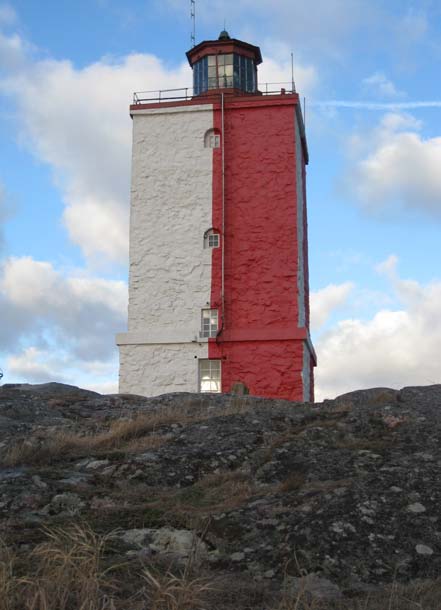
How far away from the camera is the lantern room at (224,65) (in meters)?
Answer: 27.0

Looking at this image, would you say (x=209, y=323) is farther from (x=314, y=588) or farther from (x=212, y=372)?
(x=314, y=588)

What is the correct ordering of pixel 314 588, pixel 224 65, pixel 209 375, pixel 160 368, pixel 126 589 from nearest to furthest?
pixel 126 589
pixel 314 588
pixel 209 375
pixel 160 368
pixel 224 65

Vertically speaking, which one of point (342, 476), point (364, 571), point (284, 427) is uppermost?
point (284, 427)

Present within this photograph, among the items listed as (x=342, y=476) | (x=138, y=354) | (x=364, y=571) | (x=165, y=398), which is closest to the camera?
(x=364, y=571)

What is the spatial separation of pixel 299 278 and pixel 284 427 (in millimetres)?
14102

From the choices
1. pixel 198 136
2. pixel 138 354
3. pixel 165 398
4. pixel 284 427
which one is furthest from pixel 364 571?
pixel 198 136

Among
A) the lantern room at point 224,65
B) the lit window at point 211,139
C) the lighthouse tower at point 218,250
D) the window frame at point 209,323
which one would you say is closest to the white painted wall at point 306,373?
the lighthouse tower at point 218,250

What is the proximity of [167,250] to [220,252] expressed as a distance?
1723mm

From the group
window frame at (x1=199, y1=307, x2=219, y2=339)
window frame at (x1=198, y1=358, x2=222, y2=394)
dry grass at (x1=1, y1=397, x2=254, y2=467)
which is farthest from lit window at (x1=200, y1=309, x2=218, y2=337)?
dry grass at (x1=1, y1=397, x2=254, y2=467)

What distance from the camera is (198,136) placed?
24.0 metres

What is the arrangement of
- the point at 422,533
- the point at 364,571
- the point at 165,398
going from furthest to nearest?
the point at 165,398 → the point at 422,533 → the point at 364,571

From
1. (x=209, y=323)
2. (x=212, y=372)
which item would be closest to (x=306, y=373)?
(x=212, y=372)

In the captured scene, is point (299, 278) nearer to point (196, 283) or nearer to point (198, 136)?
point (196, 283)

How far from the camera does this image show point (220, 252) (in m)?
23.0
